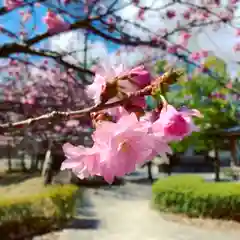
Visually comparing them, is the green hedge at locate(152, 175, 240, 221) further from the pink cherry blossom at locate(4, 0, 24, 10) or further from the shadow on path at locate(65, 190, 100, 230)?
the pink cherry blossom at locate(4, 0, 24, 10)

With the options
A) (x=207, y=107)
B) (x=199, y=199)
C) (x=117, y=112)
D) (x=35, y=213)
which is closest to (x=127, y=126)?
(x=117, y=112)

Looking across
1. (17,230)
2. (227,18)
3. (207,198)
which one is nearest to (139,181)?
(207,198)

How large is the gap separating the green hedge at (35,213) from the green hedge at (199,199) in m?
1.96

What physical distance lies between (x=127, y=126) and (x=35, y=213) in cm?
574

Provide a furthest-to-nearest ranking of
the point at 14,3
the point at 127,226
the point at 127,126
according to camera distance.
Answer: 1. the point at 127,226
2. the point at 14,3
3. the point at 127,126

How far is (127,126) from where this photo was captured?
0.70 m

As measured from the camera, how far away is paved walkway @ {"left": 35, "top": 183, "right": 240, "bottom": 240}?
6012mm

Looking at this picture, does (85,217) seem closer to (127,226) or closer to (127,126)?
(127,226)

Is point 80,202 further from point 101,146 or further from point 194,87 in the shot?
point 101,146

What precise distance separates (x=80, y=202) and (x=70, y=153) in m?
7.88

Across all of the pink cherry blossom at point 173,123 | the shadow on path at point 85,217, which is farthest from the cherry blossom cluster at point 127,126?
the shadow on path at point 85,217

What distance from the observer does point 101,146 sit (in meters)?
0.73

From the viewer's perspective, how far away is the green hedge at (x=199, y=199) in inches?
301

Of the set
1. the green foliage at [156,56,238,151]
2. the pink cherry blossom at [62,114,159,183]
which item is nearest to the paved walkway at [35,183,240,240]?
the green foliage at [156,56,238,151]
